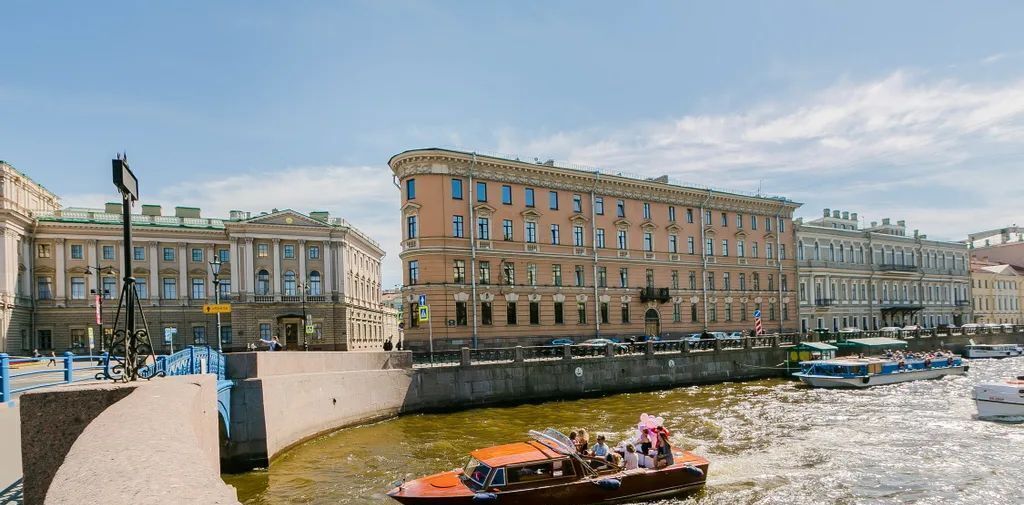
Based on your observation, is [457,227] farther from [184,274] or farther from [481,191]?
[184,274]

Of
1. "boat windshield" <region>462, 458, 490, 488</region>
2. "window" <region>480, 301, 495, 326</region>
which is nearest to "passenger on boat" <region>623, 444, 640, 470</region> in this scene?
"boat windshield" <region>462, 458, 490, 488</region>

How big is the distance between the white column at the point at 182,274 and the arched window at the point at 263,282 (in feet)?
24.3

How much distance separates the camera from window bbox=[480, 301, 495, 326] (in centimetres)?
4538

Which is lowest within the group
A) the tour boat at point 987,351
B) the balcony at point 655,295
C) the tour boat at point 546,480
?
the tour boat at point 987,351

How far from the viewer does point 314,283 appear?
64.9m

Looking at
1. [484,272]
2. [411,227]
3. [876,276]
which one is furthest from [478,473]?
[876,276]

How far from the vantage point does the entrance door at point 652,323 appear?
5403cm

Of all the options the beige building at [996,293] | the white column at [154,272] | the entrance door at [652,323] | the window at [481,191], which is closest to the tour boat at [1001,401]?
the entrance door at [652,323]

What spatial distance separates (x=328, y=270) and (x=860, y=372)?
46.8 metres

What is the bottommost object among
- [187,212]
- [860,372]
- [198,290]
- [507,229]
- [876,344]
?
[860,372]

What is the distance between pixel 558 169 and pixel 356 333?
108 ft

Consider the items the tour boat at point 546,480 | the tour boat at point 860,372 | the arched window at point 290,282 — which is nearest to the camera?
the tour boat at point 546,480

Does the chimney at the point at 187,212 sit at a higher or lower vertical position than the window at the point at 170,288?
higher

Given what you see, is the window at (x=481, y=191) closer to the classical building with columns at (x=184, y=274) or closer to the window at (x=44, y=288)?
the classical building with columns at (x=184, y=274)
